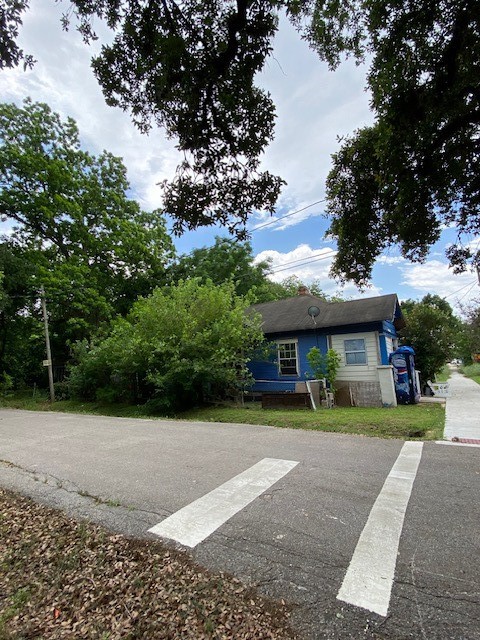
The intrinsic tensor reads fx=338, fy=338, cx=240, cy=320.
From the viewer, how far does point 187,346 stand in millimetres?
11484

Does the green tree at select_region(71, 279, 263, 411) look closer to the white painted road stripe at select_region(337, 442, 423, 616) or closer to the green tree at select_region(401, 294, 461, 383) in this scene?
the white painted road stripe at select_region(337, 442, 423, 616)

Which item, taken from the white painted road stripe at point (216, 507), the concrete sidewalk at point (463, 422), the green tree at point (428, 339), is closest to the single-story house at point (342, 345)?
the green tree at point (428, 339)

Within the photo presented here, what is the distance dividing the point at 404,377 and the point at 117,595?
11391 millimetres

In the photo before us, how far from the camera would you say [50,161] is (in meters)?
20.6

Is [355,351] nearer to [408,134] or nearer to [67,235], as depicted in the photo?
[408,134]

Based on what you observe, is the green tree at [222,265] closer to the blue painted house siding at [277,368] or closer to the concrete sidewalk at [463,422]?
the blue painted house siding at [277,368]

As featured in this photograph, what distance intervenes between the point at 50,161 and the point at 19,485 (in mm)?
21648

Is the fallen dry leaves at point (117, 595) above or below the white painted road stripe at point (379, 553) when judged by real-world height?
above

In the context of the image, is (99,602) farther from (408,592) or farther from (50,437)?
(50,437)

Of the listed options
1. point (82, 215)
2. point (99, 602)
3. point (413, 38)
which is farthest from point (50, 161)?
point (99, 602)

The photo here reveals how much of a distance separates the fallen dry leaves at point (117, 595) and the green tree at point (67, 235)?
19363 millimetres

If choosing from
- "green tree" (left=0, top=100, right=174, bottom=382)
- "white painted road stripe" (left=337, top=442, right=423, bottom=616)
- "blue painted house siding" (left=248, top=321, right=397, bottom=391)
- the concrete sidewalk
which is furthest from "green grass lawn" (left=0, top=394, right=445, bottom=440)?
"green tree" (left=0, top=100, right=174, bottom=382)

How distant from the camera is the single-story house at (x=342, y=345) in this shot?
1167 cm

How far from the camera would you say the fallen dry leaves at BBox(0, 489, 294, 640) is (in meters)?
2.04
